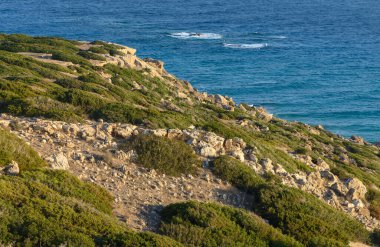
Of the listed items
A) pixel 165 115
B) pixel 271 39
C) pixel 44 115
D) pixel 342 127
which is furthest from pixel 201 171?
pixel 271 39

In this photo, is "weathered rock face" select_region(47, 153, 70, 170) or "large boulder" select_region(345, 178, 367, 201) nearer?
"weathered rock face" select_region(47, 153, 70, 170)

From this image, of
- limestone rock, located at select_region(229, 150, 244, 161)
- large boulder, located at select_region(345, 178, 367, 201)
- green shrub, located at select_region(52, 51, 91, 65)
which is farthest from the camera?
green shrub, located at select_region(52, 51, 91, 65)

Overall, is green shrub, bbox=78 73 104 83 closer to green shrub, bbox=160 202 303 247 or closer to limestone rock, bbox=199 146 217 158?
limestone rock, bbox=199 146 217 158

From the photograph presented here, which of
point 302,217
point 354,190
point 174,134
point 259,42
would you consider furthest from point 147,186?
point 259,42

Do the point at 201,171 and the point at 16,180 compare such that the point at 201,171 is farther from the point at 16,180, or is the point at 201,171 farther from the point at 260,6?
the point at 260,6

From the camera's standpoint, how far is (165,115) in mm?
21594

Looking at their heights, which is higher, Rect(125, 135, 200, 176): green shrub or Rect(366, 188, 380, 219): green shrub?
Rect(125, 135, 200, 176): green shrub

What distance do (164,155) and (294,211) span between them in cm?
394

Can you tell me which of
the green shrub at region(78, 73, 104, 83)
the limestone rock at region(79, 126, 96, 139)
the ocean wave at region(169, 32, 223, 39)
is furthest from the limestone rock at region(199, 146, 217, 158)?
the ocean wave at region(169, 32, 223, 39)

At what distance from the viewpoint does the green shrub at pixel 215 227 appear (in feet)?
34.9

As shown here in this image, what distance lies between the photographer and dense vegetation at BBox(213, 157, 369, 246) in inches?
502

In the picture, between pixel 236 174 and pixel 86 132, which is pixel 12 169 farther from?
pixel 236 174

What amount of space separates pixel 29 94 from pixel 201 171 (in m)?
8.11

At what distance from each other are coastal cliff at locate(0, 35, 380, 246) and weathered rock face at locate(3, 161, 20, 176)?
2cm
